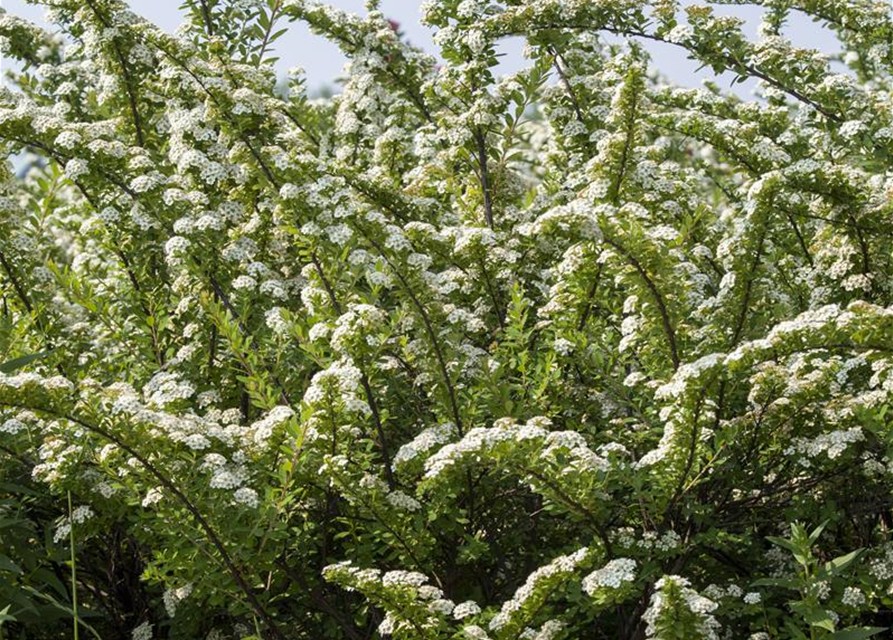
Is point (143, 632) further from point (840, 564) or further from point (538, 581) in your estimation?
point (840, 564)

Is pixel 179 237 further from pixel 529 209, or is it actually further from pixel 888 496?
pixel 888 496

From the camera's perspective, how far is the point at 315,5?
246 inches

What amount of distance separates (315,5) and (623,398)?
2942 mm

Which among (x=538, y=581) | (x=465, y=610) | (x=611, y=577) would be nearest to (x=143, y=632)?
(x=465, y=610)

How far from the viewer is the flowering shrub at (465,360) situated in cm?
379

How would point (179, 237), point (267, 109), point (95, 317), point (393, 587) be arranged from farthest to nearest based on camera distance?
point (95, 317) < point (267, 109) < point (179, 237) < point (393, 587)

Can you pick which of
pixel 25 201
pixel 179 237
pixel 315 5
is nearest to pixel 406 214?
pixel 179 237

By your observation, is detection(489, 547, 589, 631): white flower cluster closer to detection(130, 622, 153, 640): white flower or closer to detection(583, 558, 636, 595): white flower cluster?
detection(583, 558, 636, 595): white flower cluster

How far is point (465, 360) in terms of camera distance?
4.46 m

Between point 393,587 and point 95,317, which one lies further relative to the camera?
point 95,317

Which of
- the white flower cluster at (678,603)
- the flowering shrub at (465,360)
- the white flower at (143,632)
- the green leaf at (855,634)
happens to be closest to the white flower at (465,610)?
the flowering shrub at (465,360)

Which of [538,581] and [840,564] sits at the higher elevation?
[840,564]

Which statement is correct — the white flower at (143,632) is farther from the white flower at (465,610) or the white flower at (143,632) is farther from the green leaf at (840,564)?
the green leaf at (840,564)

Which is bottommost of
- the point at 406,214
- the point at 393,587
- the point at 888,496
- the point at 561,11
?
the point at 393,587
